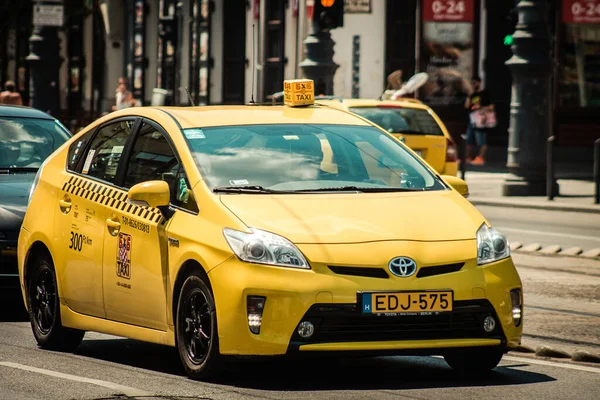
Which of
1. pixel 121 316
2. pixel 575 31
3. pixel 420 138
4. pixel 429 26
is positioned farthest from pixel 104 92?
pixel 121 316

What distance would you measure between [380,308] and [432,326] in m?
0.30

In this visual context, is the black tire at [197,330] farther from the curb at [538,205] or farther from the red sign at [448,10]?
the red sign at [448,10]

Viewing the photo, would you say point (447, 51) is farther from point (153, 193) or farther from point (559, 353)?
point (153, 193)

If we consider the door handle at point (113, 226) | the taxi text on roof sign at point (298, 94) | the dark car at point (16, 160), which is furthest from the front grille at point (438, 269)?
the dark car at point (16, 160)

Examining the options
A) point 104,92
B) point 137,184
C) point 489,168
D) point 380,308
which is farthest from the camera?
point 104,92

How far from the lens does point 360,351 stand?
755 centimetres

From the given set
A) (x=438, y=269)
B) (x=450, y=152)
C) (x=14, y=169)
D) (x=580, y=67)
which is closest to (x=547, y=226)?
(x=450, y=152)

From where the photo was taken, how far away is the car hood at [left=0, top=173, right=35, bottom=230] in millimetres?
11141

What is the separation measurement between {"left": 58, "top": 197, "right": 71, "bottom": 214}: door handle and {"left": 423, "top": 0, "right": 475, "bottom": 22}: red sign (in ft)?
79.6

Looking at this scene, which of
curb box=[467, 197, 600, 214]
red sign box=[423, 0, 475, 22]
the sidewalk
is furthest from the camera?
red sign box=[423, 0, 475, 22]

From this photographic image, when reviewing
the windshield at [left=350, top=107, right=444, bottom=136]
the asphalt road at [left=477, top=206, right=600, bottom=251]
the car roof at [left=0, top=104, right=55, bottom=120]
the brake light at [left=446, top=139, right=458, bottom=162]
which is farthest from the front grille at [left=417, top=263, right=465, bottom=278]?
the brake light at [left=446, top=139, right=458, bottom=162]

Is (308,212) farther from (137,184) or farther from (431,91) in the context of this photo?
(431,91)

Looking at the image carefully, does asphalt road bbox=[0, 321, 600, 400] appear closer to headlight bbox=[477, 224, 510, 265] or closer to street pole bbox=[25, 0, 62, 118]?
headlight bbox=[477, 224, 510, 265]

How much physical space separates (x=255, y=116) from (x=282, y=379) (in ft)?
5.51
